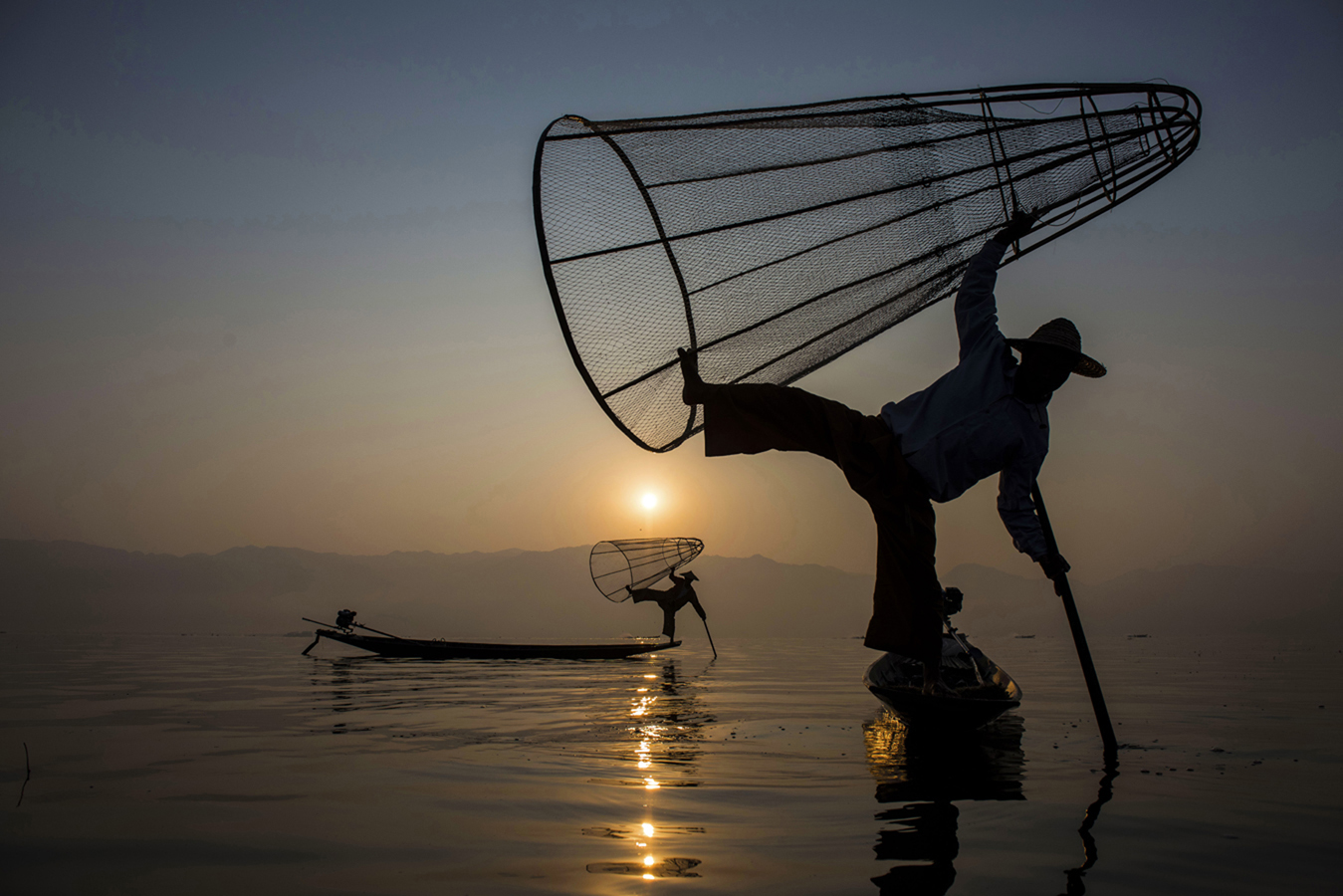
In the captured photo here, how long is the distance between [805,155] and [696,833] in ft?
11.5

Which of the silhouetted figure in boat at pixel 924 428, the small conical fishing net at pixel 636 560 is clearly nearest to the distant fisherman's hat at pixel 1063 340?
the silhouetted figure in boat at pixel 924 428

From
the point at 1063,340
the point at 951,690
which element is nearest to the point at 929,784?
the point at 951,690

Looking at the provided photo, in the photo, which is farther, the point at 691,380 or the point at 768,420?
the point at 691,380

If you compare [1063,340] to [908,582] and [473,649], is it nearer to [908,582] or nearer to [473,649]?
[908,582]

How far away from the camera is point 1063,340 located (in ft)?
13.1

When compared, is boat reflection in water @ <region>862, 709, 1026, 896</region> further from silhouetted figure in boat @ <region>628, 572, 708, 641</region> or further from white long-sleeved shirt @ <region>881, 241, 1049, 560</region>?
silhouetted figure in boat @ <region>628, 572, 708, 641</region>

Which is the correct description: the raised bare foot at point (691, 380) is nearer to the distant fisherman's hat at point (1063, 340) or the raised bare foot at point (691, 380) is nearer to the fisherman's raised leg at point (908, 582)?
the fisherman's raised leg at point (908, 582)

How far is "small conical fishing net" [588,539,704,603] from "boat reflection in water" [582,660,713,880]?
9.85 meters

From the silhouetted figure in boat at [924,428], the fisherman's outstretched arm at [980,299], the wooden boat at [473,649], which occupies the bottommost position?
the wooden boat at [473,649]

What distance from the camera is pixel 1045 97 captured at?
4227mm

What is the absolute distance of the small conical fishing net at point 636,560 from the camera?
18.8m

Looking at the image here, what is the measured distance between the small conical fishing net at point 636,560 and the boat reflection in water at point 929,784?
12968 millimetres

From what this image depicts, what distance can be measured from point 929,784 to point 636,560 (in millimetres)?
15742

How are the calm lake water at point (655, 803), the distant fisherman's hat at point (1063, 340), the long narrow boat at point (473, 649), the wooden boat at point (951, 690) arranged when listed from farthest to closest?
the long narrow boat at point (473, 649)
the wooden boat at point (951, 690)
the distant fisherman's hat at point (1063, 340)
the calm lake water at point (655, 803)
